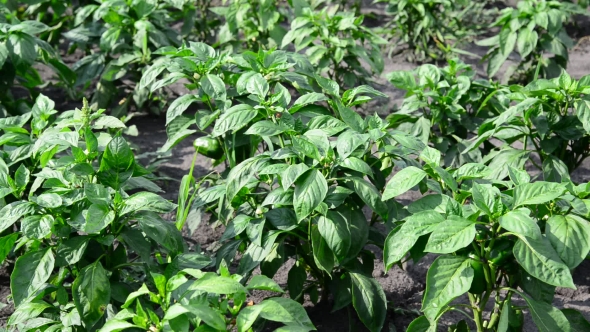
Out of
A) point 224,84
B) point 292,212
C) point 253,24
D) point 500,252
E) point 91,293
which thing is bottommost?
point 253,24

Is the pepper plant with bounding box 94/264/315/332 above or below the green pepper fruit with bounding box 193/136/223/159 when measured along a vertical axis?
above

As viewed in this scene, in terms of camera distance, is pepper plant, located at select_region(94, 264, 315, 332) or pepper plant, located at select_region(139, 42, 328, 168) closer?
pepper plant, located at select_region(94, 264, 315, 332)

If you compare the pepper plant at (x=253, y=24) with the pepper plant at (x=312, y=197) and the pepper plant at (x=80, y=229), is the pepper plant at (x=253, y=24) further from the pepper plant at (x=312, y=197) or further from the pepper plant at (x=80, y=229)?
the pepper plant at (x=80, y=229)

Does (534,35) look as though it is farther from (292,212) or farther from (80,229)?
(80,229)

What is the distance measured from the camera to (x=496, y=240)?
8.43ft

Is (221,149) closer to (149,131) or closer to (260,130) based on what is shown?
(260,130)

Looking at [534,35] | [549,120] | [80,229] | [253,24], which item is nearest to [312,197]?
[80,229]

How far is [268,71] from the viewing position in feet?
10.8

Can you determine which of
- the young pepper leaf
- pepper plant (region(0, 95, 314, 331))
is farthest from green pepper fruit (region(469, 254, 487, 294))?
the young pepper leaf

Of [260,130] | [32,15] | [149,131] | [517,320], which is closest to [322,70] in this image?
[149,131]

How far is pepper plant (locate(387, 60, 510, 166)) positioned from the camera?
388 centimetres

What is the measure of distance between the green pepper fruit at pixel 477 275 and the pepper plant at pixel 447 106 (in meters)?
1.31

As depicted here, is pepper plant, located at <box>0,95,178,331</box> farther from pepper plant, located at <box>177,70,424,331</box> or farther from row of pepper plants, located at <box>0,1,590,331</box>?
pepper plant, located at <box>177,70,424,331</box>

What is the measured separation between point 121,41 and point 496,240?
10.4 ft
